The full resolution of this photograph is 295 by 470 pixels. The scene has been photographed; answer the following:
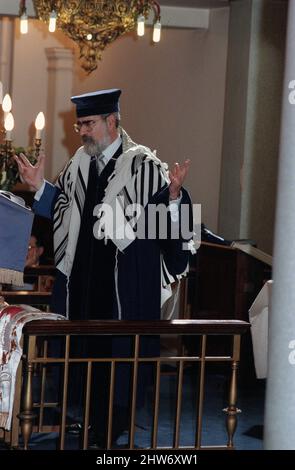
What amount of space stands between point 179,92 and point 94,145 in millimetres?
4698

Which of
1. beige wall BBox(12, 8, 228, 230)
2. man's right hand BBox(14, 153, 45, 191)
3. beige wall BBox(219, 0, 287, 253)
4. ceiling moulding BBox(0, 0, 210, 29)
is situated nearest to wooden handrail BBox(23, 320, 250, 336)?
man's right hand BBox(14, 153, 45, 191)

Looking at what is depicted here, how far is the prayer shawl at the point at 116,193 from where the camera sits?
6.25m

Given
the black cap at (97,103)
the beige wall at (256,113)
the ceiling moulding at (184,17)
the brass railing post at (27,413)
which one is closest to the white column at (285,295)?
the brass railing post at (27,413)

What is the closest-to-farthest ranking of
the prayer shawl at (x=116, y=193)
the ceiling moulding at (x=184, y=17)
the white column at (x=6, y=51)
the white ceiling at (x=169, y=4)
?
the prayer shawl at (x=116, y=193)
the white ceiling at (x=169, y=4)
the ceiling moulding at (x=184, y=17)
the white column at (x=6, y=51)

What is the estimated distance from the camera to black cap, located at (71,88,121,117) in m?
6.32

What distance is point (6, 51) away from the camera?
47.5 feet

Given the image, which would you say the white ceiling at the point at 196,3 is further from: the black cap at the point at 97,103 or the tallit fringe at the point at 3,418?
the tallit fringe at the point at 3,418

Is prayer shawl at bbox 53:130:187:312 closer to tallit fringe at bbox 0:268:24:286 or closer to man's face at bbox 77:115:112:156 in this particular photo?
man's face at bbox 77:115:112:156

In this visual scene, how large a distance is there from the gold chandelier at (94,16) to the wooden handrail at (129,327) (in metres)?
3.71

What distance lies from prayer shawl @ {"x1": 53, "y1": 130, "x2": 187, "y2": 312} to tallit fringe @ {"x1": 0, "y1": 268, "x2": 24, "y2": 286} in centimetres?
80
